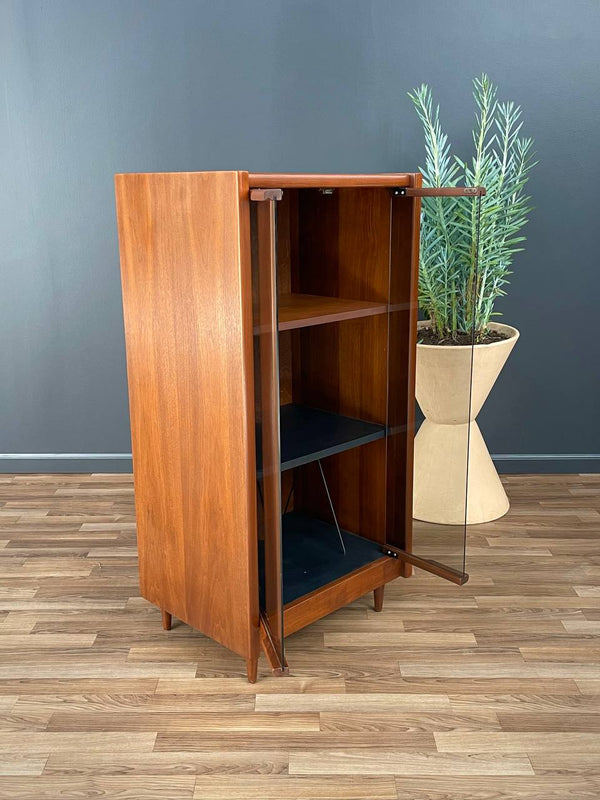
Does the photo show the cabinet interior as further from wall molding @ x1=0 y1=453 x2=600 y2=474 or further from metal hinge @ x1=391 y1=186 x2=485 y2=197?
wall molding @ x1=0 y1=453 x2=600 y2=474

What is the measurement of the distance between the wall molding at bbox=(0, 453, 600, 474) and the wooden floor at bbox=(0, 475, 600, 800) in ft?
1.98

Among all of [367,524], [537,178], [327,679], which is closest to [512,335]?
[537,178]

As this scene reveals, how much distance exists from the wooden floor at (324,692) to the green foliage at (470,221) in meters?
0.75

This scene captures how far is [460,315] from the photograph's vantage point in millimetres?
2291

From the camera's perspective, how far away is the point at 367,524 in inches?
84.7

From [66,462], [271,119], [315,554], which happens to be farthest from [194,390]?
[66,462]

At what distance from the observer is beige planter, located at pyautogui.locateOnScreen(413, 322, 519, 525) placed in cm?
208

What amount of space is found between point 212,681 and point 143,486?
47 cm

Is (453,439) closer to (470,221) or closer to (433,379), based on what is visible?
(433,379)

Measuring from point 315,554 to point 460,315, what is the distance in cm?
78

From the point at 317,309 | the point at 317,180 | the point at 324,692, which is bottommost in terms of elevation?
the point at 324,692

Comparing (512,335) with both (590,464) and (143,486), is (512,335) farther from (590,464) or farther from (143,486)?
(143,486)

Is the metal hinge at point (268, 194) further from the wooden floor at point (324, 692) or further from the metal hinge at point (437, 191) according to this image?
the wooden floor at point (324, 692)

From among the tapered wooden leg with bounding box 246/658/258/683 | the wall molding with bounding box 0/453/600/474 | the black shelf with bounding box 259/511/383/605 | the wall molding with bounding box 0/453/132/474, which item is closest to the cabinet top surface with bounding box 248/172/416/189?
the black shelf with bounding box 259/511/383/605
